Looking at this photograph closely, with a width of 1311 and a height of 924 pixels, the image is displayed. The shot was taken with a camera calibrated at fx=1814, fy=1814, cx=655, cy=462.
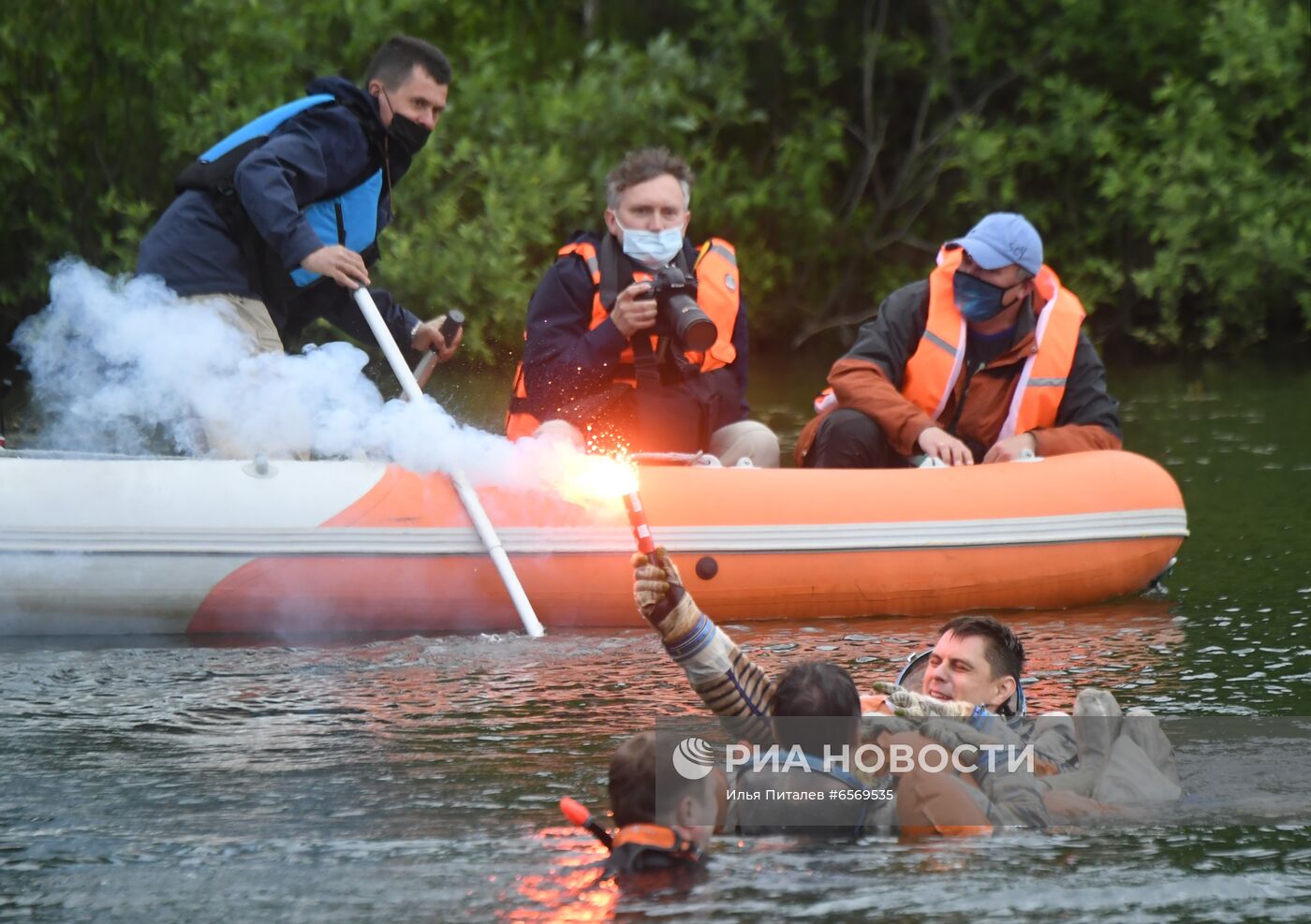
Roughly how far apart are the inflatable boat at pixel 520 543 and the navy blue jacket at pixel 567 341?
38 cm

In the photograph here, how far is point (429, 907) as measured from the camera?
3201mm

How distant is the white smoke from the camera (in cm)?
536

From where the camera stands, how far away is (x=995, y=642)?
3957mm

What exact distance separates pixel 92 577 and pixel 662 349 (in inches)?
71.5

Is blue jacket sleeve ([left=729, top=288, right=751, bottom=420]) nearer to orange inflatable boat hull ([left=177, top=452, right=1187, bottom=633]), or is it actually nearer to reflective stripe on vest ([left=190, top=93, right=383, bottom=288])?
orange inflatable boat hull ([left=177, top=452, right=1187, bottom=633])

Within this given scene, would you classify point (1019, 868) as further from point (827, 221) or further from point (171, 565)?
point (827, 221)

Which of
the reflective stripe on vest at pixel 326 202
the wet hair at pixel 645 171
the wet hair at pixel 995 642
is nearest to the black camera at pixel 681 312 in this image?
the wet hair at pixel 645 171

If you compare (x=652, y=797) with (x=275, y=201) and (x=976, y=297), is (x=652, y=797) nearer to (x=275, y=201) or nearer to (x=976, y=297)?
(x=275, y=201)

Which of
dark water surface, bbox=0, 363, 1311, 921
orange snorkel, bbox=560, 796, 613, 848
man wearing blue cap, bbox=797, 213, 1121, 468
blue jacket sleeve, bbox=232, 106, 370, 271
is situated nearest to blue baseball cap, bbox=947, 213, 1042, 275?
man wearing blue cap, bbox=797, 213, 1121, 468

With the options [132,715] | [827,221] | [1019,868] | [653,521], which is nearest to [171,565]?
[132,715]

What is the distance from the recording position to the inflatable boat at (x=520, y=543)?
5.21 meters

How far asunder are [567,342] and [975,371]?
1.31 m

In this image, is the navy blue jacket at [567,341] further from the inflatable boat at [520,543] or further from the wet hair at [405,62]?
the wet hair at [405,62]

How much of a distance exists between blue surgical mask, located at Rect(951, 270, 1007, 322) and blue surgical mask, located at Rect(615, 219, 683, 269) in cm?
88
